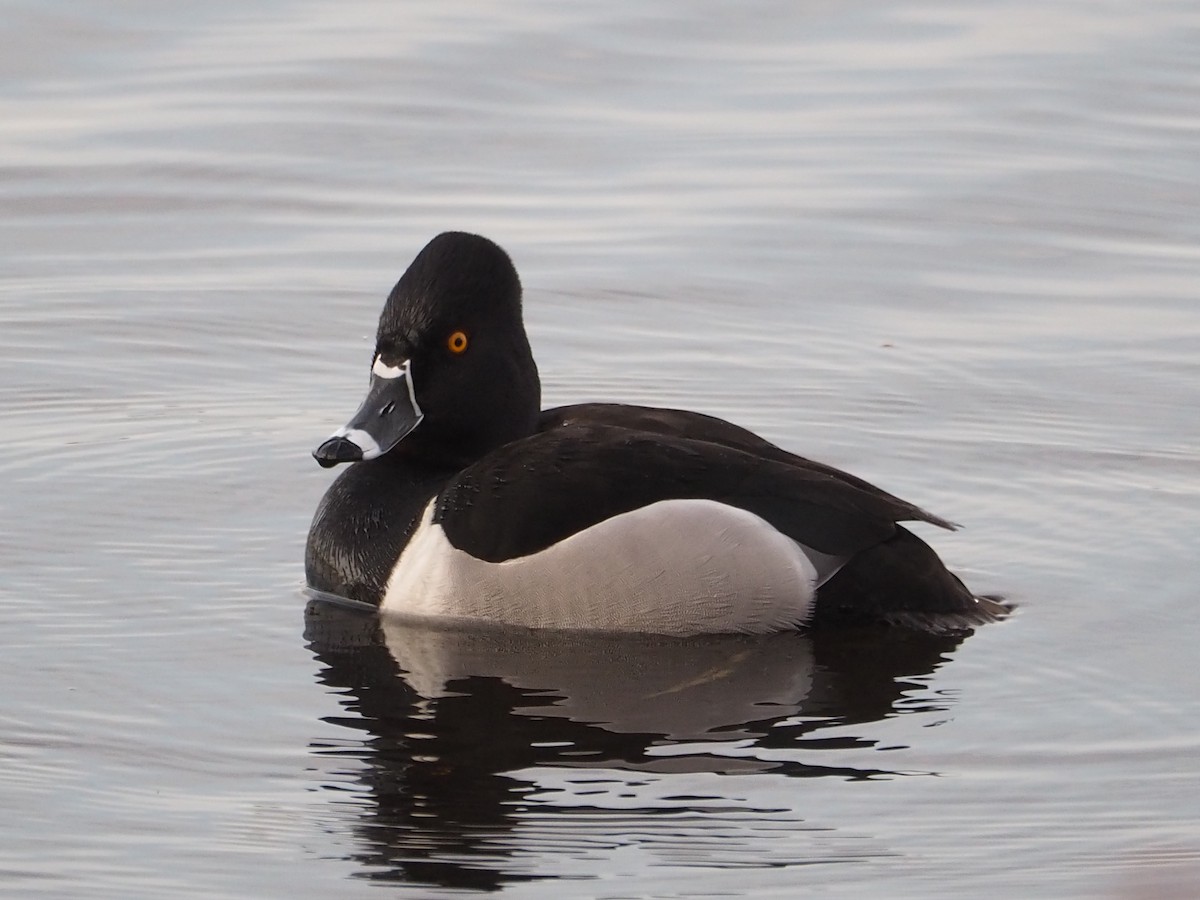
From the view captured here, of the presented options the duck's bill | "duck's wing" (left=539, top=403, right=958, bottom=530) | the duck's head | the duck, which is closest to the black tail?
the duck

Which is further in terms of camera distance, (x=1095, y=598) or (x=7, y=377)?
(x=7, y=377)

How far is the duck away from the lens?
749 centimetres

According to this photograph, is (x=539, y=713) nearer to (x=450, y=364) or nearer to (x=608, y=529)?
(x=608, y=529)

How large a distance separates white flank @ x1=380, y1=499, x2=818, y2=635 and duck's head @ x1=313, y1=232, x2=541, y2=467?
20.2 inches

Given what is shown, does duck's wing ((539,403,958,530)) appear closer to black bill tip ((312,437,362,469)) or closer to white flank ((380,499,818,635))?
white flank ((380,499,818,635))

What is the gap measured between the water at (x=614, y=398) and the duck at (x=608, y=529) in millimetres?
126

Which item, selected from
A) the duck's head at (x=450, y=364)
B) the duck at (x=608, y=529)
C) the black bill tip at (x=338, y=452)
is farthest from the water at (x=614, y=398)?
the duck's head at (x=450, y=364)

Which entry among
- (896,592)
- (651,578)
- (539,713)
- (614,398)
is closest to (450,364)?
(651,578)

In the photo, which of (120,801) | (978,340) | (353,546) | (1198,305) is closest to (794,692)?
(353,546)

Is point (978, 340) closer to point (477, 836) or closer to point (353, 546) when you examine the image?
point (353, 546)

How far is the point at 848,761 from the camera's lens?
6.66m

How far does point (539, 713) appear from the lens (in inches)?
274

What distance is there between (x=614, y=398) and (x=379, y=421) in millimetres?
2193

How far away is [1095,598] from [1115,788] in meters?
1.60
